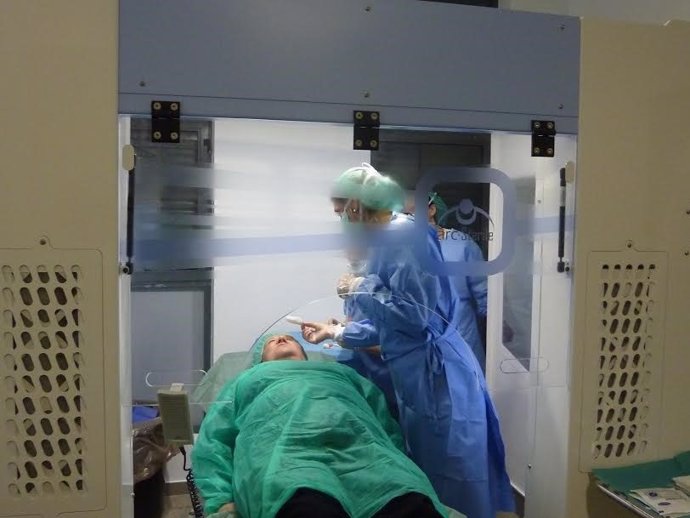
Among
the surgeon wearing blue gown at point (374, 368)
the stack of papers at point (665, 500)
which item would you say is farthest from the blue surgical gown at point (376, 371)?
the stack of papers at point (665, 500)

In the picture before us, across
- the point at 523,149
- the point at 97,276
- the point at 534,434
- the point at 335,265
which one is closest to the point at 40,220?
the point at 97,276

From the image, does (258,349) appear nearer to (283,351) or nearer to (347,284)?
(283,351)

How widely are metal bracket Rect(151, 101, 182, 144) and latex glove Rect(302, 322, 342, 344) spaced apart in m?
0.64

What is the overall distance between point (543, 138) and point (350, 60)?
20.2 inches

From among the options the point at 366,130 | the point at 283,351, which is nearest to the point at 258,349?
the point at 283,351

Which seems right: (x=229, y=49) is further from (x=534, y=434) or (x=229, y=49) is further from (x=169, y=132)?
(x=534, y=434)

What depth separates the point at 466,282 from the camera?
159 cm

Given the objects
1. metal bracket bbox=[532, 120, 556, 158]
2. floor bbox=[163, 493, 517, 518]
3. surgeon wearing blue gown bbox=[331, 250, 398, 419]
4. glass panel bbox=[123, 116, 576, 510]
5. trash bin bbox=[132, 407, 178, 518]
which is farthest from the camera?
floor bbox=[163, 493, 517, 518]

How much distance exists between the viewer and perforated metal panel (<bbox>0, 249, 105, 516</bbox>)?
123 cm

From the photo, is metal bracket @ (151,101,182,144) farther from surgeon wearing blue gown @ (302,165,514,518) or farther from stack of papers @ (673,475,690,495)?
stack of papers @ (673,475,690,495)

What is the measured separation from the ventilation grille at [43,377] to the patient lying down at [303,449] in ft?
1.20

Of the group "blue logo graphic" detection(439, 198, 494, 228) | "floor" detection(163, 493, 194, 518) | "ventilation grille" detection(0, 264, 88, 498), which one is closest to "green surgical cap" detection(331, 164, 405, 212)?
"blue logo graphic" detection(439, 198, 494, 228)

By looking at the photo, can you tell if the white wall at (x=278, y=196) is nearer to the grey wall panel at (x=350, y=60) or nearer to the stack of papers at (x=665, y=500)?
the grey wall panel at (x=350, y=60)

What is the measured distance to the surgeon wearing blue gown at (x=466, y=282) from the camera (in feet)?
4.99
